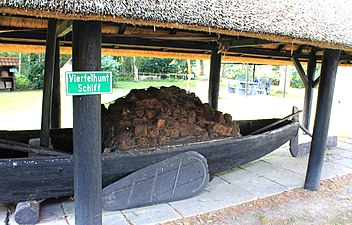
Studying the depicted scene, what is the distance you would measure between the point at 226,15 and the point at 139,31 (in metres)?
2.11

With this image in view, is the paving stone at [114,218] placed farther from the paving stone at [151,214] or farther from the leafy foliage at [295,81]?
the leafy foliage at [295,81]

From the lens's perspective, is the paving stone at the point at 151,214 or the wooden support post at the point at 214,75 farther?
the wooden support post at the point at 214,75

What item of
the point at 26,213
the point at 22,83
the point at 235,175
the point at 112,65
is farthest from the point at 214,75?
the point at 112,65

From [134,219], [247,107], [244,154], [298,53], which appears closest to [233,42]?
[244,154]

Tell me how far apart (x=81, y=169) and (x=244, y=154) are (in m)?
2.09

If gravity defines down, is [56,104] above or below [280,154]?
above

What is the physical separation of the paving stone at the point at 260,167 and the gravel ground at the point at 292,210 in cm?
62

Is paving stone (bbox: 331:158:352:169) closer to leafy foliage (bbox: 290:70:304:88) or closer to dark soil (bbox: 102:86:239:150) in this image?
dark soil (bbox: 102:86:239:150)

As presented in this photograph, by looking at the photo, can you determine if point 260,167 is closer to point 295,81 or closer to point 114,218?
point 114,218

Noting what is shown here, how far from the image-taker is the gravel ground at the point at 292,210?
9.29ft

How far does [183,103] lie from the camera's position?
3.93m

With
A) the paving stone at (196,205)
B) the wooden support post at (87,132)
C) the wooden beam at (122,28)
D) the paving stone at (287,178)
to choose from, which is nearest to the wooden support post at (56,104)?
the wooden beam at (122,28)

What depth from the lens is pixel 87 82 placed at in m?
1.99

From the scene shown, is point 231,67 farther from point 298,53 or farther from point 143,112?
point 143,112
